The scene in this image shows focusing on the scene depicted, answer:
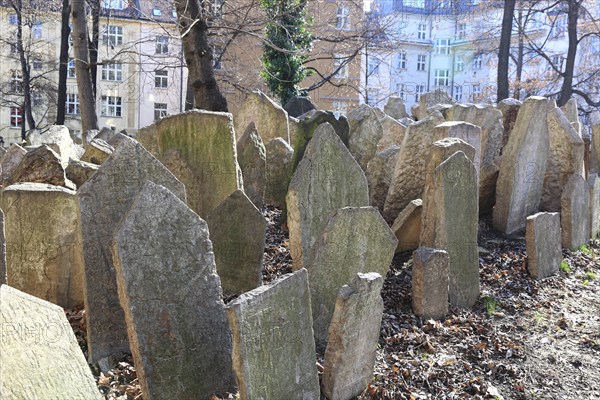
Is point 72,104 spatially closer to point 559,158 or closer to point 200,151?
point 559,158

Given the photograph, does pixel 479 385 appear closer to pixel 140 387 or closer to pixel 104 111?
pixel 140 387

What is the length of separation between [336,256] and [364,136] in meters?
4.64

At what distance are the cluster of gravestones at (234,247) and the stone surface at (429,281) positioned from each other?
Answer: 1cm

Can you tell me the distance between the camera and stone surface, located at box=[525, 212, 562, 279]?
636 cm

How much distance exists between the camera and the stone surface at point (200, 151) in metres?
5.62

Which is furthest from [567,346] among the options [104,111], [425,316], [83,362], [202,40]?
[104,111]

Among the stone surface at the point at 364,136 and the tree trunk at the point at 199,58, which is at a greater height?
the tree trunk at the point at 199,58

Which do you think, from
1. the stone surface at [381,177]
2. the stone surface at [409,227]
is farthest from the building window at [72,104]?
the stone surface at [409,227]

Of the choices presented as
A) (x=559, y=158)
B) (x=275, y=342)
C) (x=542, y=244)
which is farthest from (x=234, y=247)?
(x=559, y=158)

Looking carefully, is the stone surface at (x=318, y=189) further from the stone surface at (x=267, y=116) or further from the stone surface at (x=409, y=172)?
the stone surface at (x=267, y=116)

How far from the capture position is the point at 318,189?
5.36 meters

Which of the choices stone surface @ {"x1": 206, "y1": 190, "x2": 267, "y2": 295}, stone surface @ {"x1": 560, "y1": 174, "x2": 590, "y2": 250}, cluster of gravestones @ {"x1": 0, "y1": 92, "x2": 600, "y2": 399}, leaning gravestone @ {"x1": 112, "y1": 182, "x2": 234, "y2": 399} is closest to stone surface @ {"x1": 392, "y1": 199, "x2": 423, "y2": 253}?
cluster of gravestones @ {"x1": 0, "y1": 92, "x2": 600, "y2": 399}

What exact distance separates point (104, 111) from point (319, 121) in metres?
30.9

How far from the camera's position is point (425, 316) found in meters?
5.12
